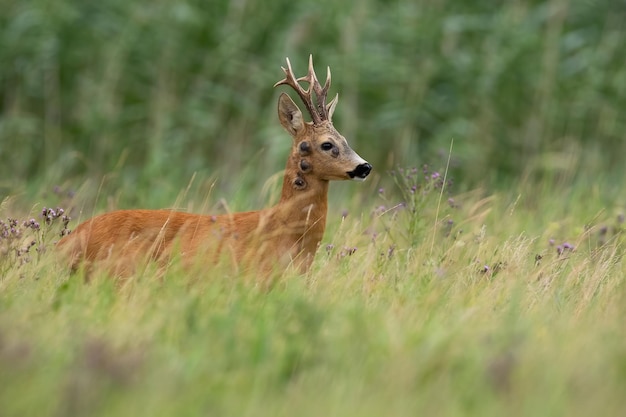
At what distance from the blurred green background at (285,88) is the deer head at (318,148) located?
3.47 metres

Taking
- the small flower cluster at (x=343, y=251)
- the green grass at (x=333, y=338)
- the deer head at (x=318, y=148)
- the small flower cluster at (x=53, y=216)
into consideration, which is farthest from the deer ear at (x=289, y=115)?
the small flower cluster at (x=53, y=216)

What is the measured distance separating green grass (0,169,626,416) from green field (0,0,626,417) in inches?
0.4

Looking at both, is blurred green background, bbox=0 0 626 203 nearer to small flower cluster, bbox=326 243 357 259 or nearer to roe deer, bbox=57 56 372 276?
roe deer, bbox=57 56 372 276

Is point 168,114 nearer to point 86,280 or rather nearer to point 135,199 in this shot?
point 135,199

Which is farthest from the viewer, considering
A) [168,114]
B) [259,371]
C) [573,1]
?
[573,1]

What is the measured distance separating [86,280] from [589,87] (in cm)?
586

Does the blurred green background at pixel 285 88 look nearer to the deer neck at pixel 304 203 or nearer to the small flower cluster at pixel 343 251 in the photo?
the deer neck at pixel 304 203

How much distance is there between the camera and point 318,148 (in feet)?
18.9

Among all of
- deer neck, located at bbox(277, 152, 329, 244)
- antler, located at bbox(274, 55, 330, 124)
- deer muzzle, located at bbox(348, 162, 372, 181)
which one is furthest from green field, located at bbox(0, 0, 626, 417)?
antler, located at bbox(274, 55, 330, 124)

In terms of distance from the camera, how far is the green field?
364cm

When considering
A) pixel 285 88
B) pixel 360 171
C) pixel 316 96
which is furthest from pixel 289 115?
pixel 285 88

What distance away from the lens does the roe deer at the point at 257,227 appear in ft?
17.3

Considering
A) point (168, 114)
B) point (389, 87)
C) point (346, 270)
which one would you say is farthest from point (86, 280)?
point (389, 87)

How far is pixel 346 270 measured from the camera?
5254mm
